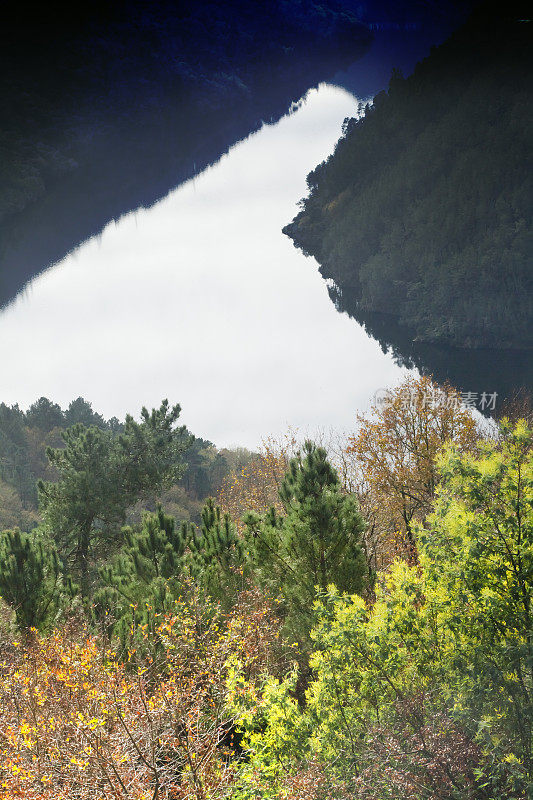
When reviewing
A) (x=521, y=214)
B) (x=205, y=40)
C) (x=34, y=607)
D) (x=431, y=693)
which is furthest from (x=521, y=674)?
(x=205, y=40)

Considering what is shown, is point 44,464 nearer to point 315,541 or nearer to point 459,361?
point 459,361

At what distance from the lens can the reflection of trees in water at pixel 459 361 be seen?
145ft

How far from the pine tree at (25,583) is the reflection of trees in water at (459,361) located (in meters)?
36.3

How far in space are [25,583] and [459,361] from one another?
47342 mm

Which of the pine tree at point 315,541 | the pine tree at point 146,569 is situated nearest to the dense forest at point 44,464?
the pine tree at point 146,569

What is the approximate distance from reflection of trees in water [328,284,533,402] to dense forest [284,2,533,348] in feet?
10.5

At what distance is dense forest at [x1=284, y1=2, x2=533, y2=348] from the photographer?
66688 millimetres

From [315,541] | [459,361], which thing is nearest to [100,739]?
[315,541]

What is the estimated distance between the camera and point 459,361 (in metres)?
51.6

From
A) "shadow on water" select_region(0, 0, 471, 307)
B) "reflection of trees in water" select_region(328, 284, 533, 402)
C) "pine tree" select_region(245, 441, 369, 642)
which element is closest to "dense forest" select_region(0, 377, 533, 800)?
"pine tree" select_region(245, 441, 369, 642)

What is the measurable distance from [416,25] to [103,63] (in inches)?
3531

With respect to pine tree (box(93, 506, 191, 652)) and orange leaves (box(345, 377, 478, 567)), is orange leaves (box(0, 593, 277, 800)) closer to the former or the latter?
pine tree (box(93, 506, 191, 652))

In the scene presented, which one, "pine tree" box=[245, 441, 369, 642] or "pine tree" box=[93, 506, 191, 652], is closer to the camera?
"pine tree" box=[245, 441, 369, 642]

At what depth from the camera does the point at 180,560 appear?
12.7 m
